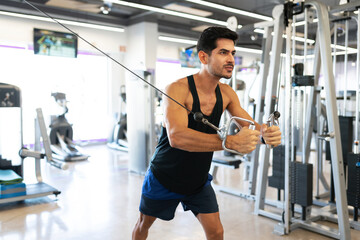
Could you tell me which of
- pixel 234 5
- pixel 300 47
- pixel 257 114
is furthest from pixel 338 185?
pixel 300 47

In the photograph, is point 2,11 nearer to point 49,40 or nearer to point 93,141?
point 49,40

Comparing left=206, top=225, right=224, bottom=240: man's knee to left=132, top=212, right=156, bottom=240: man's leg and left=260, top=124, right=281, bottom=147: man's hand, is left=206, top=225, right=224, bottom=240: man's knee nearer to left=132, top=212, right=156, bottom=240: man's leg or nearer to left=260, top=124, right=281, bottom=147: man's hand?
left=132, top=212, right=156, bottom=240: man's leg

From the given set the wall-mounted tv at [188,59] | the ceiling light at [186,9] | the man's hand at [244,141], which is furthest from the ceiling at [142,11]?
the man's hand at [244,141]

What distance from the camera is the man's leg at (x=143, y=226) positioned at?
1940 millimetres

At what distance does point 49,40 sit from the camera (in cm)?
763

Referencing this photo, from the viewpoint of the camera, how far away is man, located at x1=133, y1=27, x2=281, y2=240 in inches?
63.6

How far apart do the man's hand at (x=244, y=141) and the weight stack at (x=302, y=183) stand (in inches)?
80.1

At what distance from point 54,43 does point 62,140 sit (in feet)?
7.61

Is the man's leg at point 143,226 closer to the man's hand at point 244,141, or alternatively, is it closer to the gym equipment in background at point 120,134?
the man's hand at point 244,141

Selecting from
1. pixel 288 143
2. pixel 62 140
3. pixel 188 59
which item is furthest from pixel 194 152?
pixel 188 59

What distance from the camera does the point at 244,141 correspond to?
1268 mm

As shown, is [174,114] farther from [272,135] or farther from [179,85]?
[272,135]

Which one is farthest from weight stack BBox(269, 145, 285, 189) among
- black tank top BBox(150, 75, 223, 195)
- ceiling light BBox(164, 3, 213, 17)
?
ceiling light BBox(164, 3, 213, 17)

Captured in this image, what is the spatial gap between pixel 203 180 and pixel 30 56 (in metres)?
7.11
